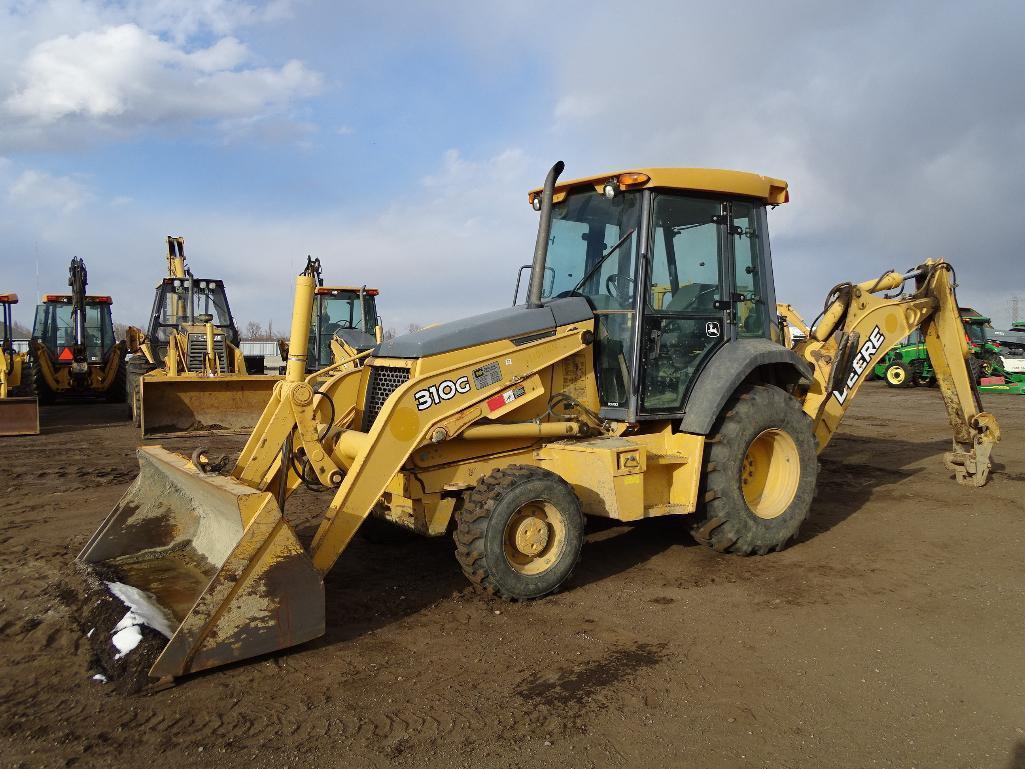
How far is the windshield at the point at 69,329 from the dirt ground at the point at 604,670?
48.4ft

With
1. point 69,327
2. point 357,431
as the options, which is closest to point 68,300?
point 69,327

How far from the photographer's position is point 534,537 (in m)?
4.79

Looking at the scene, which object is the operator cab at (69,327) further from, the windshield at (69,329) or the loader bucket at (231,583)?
the loader bucket at (231,583)

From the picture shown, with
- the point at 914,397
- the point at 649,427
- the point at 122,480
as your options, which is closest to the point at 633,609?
the point at 649,427

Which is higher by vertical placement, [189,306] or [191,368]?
[189,306]

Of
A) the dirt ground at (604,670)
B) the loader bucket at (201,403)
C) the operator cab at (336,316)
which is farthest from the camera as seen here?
the operator cab at (336,316)

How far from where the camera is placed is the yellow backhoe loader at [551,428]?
15.0ft

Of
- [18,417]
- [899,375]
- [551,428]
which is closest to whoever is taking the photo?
[551,428]

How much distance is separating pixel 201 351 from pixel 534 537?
36.0 ft

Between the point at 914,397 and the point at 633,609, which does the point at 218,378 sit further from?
the point at 914,397

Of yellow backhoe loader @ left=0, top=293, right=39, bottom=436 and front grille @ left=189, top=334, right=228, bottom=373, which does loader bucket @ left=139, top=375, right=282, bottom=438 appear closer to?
front grille @ left=189, top=334, right=228, bottom=373

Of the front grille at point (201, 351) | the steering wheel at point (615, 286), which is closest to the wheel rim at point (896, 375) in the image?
the front grille at point (201, 351)

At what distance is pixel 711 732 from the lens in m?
3.37

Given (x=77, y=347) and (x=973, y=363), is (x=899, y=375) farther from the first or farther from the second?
(x=77, y=347)
